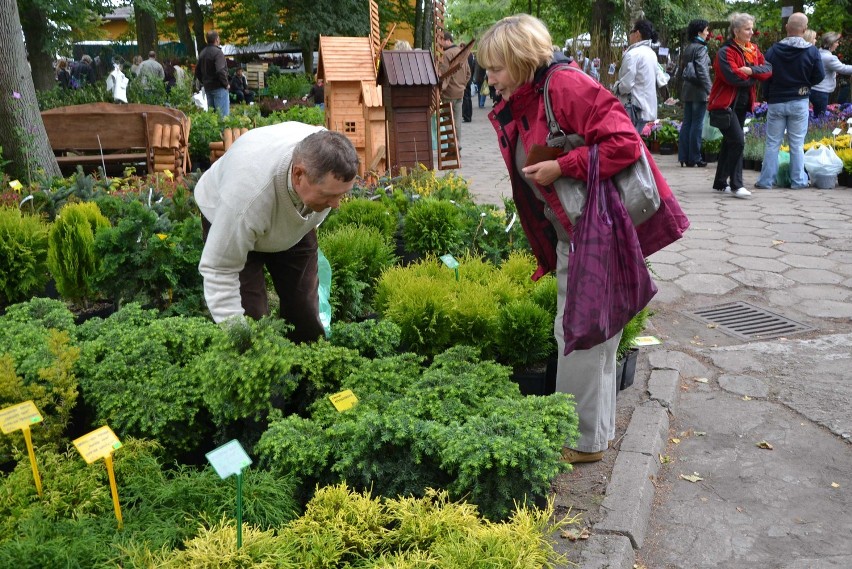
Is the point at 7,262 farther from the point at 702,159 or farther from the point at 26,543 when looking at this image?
the point at 702,159

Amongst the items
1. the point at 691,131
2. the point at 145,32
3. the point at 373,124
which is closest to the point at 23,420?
the point at 373,124

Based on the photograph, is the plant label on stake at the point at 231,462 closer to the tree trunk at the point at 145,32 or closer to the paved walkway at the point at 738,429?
the paved walkway at the point at 738,429

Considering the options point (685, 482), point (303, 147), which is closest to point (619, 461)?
point (685, 482)

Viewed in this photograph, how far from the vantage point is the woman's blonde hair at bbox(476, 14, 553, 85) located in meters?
2.95

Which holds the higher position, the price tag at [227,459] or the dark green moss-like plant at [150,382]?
the price tag at [227,459]

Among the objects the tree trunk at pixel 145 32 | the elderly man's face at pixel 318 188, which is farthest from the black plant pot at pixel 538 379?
the tree trunk at pixel 145 32

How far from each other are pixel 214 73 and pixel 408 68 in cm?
643

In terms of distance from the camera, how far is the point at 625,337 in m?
3.95

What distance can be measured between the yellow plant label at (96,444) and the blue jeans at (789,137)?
8803 millimetres

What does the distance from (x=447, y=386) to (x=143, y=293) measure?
2155 millimetres

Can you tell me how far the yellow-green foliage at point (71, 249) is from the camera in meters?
4.36

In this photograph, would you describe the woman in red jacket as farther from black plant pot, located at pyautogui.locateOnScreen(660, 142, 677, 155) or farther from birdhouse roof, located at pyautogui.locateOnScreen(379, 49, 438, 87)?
A: black plant pot, located at pyautogui.locateOnScreen(660, 142, 677, 155)

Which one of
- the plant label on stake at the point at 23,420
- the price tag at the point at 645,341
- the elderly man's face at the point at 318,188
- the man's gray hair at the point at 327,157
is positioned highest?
the man's gray hair at the point at 327,157

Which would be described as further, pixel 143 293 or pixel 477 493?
pixel 143 293
